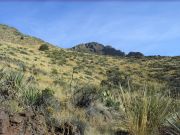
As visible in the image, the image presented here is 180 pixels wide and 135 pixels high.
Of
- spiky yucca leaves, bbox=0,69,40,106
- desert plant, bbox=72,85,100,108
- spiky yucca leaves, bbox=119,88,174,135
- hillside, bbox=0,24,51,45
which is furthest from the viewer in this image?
hillside, bbox=0,24,51,45

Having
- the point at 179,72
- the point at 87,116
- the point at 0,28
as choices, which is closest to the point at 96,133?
the point at 87,116

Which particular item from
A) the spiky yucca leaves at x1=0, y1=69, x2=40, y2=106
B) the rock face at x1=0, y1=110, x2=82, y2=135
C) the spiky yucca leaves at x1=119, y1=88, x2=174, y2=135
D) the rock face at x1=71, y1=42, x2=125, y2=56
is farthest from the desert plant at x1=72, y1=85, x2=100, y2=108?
the rock face at x1=71, y1=42, x2=125, y2=56

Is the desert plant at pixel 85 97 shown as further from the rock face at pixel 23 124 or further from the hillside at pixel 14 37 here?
the hillside at pixel 14 37

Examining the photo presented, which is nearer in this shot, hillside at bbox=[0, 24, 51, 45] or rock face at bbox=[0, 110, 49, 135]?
rock face at bbox=[0, 110, 49, 135]

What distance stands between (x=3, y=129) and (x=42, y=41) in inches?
3057

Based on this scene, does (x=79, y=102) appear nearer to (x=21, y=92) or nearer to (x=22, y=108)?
(x=21, y=92)

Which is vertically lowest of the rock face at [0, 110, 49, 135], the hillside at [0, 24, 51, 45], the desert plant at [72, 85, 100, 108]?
the rock face at [0, 110, 49, 135]

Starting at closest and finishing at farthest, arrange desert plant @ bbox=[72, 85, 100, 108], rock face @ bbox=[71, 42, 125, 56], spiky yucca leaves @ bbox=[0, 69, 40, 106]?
1. spiky yucca leaves @ bbox=[0, 69, 40, 106]
2. desert plant @ bbox=[72, 85, 100, 108]
3. rock face @ bbox=[71, 42, 125, 56]

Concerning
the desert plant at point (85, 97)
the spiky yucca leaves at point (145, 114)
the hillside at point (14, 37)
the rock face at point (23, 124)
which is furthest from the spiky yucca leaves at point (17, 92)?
the hillside at point (14, 37)

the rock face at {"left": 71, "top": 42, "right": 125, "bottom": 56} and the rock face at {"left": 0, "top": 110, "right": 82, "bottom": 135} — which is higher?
the rock face at {"left": 71, "top": 42, "right": 125, "bottom": 56}

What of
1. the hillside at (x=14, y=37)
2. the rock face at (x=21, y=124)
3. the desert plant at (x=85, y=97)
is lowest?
the rock face at (x=21, y=124)

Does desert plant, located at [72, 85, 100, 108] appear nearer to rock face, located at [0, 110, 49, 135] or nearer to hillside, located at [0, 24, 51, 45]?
rock face, located at [0, 110, 49, 135]

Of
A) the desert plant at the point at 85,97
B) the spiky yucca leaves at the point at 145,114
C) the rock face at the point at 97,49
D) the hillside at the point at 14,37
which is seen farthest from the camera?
the rock face at the point at 97,49

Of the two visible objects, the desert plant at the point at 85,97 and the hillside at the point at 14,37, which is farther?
the hillside at the point at 14,37
